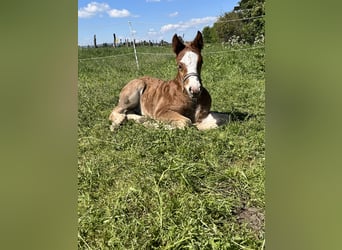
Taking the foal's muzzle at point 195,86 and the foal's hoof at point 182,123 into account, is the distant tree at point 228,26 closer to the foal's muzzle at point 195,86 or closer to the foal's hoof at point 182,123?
the foal's muzzle at point 195,86

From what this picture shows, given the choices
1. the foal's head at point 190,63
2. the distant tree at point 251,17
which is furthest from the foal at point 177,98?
the distant tree at point 251,17

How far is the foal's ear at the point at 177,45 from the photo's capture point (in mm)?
1588

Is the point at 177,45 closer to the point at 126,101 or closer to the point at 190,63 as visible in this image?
the point at 190,63

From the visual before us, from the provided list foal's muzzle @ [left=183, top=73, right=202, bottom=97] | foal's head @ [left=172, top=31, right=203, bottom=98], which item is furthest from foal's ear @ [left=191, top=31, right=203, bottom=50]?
foal's muzzle @ [left=183, top=73, right=202, bottom=97]

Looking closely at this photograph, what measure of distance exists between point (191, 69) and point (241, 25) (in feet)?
1.04

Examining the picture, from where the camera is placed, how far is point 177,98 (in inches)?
78.1

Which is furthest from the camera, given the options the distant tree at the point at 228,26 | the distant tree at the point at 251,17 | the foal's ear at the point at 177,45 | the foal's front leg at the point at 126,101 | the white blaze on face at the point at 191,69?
the foal's front leg at the point at 126,101

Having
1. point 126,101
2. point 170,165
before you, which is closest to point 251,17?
point 170,165

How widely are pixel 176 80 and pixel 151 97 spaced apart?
0.21 meters

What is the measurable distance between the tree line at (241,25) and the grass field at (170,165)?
0.22 feet
